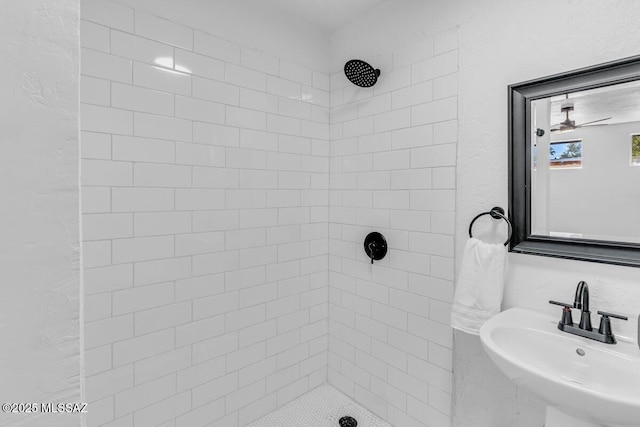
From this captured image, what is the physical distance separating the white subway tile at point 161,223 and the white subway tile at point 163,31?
803 millimetres

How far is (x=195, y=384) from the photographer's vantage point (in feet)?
5.40

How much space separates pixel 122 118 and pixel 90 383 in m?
1.14

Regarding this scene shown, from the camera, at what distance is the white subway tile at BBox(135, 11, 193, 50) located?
143cm

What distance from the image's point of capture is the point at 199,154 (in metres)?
1.62

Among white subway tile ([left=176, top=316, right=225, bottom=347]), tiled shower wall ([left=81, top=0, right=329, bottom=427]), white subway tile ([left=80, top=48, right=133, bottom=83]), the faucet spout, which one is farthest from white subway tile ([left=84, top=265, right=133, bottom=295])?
the faucet spout

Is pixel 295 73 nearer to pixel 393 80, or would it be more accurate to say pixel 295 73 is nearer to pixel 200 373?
pixel 393 80

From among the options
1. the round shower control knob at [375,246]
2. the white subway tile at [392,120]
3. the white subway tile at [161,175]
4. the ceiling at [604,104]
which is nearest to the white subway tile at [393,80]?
the white subway tile at [392,120]

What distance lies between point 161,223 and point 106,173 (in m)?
0.31

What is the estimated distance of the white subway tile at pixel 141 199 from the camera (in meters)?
1.40

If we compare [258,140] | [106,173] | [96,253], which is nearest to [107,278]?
[96,253]

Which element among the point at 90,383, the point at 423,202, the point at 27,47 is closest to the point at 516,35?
the point at 423,202

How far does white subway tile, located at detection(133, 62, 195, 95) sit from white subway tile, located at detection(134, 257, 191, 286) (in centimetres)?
81

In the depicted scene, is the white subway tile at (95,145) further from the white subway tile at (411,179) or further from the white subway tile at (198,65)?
the white subway tile at (411,179)

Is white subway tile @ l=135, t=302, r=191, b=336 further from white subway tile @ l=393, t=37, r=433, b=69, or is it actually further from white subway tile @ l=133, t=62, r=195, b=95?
white subway tile @ l=393, t=37, r=433, b=69
